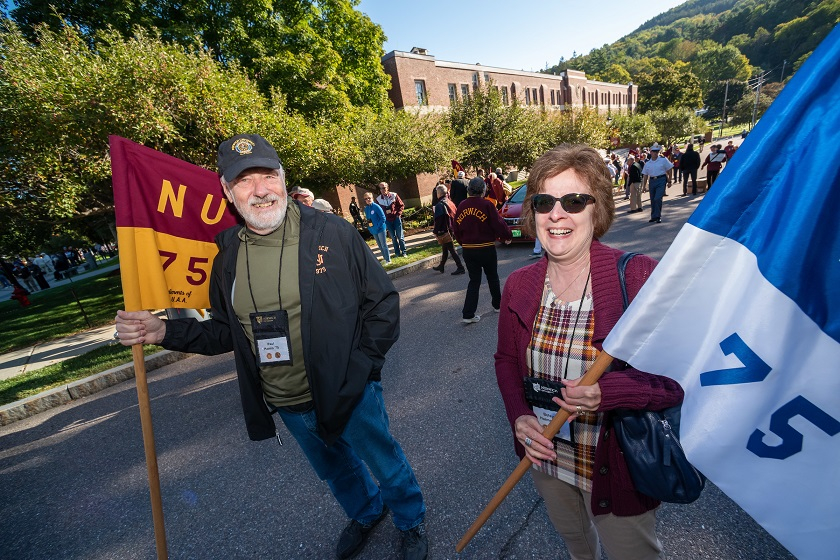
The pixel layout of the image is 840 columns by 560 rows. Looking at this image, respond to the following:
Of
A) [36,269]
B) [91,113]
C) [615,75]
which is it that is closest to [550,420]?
[91,113]

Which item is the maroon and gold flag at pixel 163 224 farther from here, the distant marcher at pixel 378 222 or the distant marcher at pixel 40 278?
the distant marcher at pixel 40 278

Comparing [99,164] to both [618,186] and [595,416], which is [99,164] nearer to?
[595,416]

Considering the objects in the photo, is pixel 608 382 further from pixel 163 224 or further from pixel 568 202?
pixel 163 224

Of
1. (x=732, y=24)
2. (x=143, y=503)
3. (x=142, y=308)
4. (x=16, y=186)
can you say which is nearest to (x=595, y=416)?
(x=142, y=308)

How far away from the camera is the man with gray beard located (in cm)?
187

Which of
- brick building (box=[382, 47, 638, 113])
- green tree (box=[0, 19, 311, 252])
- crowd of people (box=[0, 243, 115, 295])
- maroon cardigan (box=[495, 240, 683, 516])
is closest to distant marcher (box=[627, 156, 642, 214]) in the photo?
green tree (box=[0, 19, 311, 252])

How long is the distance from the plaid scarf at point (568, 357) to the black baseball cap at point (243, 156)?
60.6 inches

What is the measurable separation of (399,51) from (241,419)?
30176 mm

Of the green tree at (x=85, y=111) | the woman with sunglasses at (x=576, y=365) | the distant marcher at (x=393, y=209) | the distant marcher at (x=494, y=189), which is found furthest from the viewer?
the distant marcher at (x=494, y=189)

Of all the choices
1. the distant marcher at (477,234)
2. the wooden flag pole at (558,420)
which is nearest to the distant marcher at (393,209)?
the distant marcher at (477,234)

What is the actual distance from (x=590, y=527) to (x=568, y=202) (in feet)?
4.88

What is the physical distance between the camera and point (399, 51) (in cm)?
2775

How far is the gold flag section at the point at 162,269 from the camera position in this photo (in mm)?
1903

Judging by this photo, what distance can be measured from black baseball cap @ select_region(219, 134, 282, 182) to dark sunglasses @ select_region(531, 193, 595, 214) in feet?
4.35
